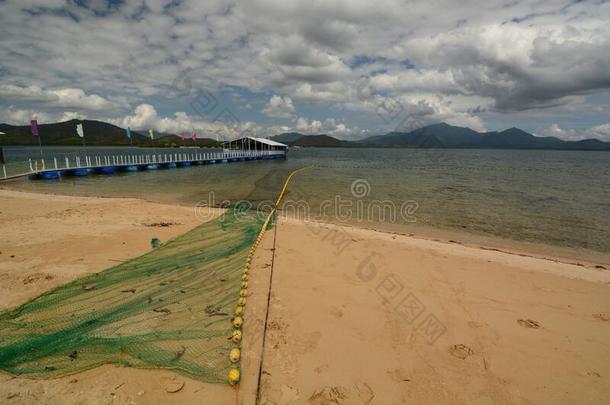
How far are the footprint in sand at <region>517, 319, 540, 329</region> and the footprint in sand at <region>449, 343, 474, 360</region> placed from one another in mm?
1467

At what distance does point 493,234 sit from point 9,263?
1582 cm

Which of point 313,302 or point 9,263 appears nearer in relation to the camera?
point 313,302

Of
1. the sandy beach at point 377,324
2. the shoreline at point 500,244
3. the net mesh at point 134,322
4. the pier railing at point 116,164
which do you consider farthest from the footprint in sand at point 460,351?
the pier railing at point 116,164

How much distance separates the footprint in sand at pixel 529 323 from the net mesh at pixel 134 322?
4.88m

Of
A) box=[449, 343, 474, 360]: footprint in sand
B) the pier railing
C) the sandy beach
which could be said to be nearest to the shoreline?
the sandy beach

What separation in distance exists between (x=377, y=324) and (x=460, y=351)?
1.23 meters

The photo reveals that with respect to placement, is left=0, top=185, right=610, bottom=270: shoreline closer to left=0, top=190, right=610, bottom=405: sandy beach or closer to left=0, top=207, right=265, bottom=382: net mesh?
left=0, top=190, right=610, bottom=405: sandy beach

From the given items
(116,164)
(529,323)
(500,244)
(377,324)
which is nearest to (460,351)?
(377,324)

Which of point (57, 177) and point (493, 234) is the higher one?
point (57, 177)

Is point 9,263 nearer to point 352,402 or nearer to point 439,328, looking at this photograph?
point 352,402

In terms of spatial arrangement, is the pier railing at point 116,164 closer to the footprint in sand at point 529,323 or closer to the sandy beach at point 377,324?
the sandy beach at point 377,324

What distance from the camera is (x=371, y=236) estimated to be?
34.0ft

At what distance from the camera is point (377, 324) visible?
484 cm

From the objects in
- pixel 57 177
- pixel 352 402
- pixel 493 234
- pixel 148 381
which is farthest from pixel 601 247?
pixel 57 177
